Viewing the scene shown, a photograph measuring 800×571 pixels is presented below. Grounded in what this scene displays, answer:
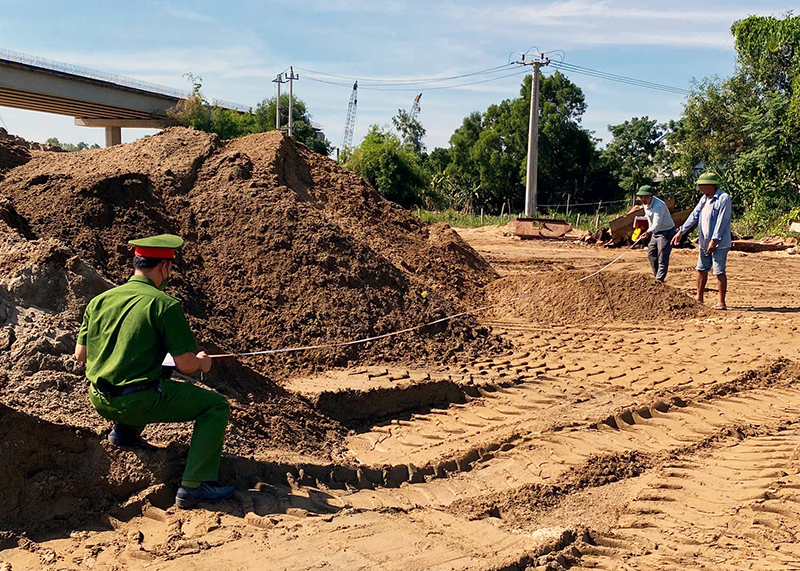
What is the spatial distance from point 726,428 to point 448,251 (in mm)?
6331

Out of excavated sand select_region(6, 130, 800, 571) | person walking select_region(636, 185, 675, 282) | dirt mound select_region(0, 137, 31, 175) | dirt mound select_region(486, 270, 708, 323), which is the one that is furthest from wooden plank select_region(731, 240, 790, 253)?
dirt mound select_region(0, 137, 31, 175)

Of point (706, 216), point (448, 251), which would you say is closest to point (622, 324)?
point (706, 216)

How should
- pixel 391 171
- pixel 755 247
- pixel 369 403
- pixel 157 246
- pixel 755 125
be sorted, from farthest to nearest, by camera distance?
pixel 391 171
pixel 755 125
pixel 755 247
pixel 369 403
pixel 157 246

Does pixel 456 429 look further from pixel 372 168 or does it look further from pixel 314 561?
pixel 372 168

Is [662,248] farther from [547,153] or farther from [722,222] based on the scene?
[547,153]

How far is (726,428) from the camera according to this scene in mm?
5992

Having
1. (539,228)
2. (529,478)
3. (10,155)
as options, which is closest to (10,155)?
(10,155)

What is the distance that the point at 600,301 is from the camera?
397 inches

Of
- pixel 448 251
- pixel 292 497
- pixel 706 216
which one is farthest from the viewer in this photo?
pixel 448 251

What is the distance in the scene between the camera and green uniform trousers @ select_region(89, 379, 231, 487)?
159 inches

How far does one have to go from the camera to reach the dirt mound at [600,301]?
32.5ft

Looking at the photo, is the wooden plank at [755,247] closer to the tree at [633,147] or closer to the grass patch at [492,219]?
the grass patch at [492,219]

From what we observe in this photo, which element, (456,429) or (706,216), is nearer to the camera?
(456,429)

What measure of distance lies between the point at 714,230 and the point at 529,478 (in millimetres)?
6363
